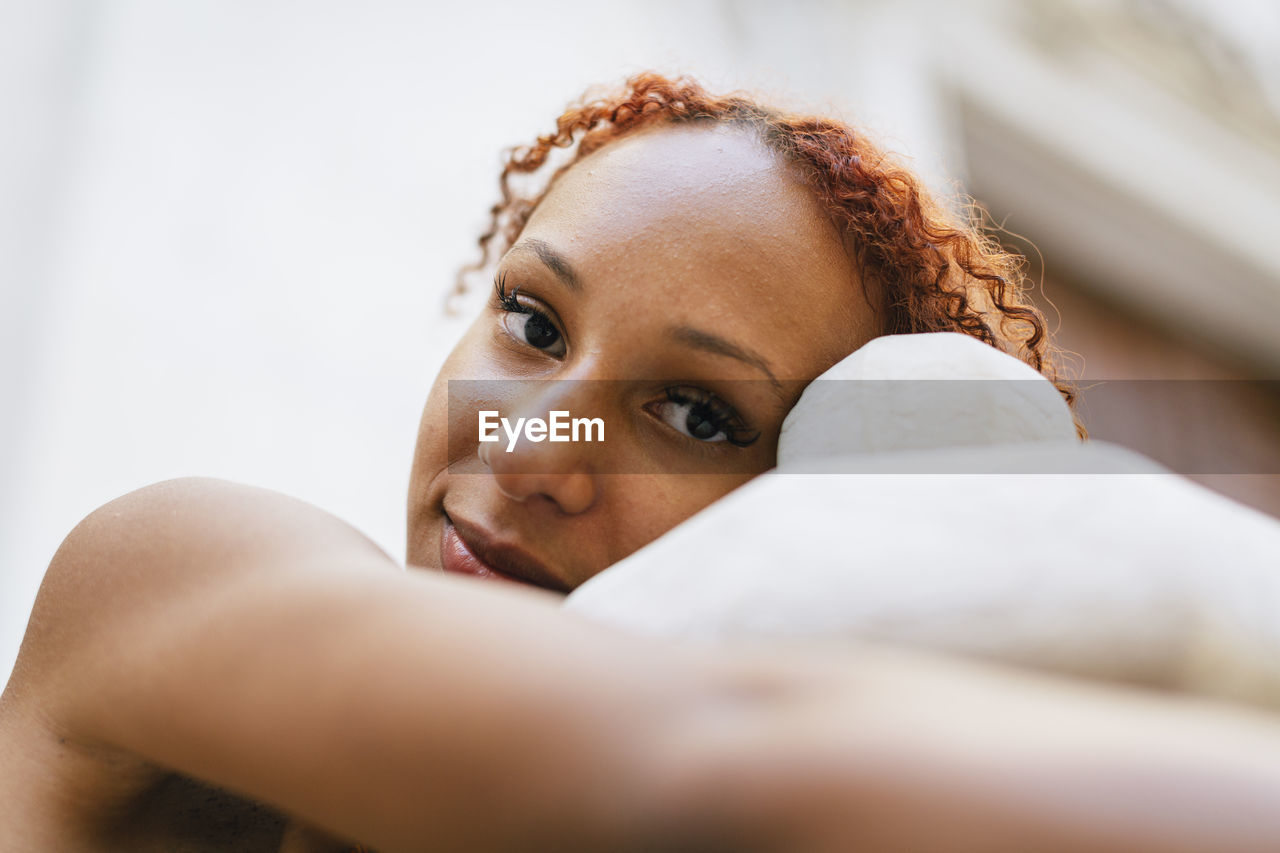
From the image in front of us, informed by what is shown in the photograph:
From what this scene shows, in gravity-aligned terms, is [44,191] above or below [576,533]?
above

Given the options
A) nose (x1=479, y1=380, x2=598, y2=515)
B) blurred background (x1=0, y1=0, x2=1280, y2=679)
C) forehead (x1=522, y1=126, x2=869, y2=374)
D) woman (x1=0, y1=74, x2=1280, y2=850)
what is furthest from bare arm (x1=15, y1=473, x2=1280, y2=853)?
blurred background (x1=0, y1=0, x2=1280, y2=679)

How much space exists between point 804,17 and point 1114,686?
1.65 m

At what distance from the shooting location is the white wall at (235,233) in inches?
31.0

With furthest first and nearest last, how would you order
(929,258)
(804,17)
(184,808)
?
(804,17) → (929,258) → (184,808)

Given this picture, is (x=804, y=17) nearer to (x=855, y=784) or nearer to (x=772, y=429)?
(x=772, y=429)

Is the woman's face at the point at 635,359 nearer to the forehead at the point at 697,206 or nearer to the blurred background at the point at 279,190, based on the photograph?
the forehead at the point at 697,206

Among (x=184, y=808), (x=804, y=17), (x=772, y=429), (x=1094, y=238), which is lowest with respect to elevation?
(x=184, y=808)

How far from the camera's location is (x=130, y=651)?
0.33 meters

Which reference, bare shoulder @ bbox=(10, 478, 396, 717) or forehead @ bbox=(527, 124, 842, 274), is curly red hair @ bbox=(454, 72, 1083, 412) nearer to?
forehead @ bbox=(527, 124, 842, 274)

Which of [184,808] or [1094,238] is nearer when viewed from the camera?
[184,808]

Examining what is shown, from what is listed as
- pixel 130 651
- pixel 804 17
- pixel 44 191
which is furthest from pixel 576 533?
pixel 804 17

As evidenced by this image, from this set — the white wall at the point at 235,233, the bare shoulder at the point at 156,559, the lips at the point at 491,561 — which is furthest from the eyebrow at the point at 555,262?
the white wall at the point at 235,233

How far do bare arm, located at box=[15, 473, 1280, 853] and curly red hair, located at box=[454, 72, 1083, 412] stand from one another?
1.44ft

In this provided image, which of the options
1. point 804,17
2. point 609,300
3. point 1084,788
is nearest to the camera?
point 1084,788
